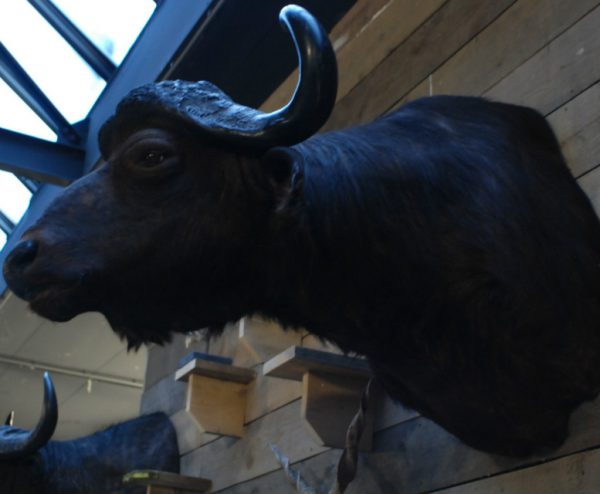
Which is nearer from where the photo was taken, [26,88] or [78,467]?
[78,467]

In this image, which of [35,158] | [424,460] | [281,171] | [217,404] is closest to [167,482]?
[217,404]

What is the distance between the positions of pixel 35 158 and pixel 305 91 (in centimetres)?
248

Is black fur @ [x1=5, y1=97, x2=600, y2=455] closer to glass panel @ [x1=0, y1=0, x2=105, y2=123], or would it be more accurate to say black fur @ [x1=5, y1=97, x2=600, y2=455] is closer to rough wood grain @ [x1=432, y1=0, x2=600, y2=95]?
rough wood grain @ [x1=432, y1=0, x2=600, y2=95]

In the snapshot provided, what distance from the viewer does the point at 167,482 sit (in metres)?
2.14

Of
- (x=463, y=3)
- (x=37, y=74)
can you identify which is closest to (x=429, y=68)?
(x=463, y=3)

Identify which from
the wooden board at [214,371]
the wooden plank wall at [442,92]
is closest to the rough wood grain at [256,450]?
the wooden plank wall at [442,92]

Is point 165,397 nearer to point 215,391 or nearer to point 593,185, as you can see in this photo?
point 215,391

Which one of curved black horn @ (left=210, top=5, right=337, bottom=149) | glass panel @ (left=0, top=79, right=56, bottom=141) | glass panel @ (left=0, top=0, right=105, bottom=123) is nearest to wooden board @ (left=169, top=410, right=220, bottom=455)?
curved black horn @ (left=210, top=5, right=337, bottom=149)

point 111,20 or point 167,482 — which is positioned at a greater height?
point 111,20

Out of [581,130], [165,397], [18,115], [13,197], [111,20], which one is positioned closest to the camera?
[581,130]

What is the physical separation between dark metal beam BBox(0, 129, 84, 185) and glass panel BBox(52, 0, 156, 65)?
439 millimetres

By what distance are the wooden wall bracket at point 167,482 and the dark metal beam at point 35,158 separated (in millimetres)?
1479

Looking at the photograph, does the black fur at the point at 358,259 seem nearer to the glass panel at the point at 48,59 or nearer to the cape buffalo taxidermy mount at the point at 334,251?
the cape buffalo taxidermy mount at the point at 334,251

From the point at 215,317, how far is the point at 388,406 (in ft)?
1.67
